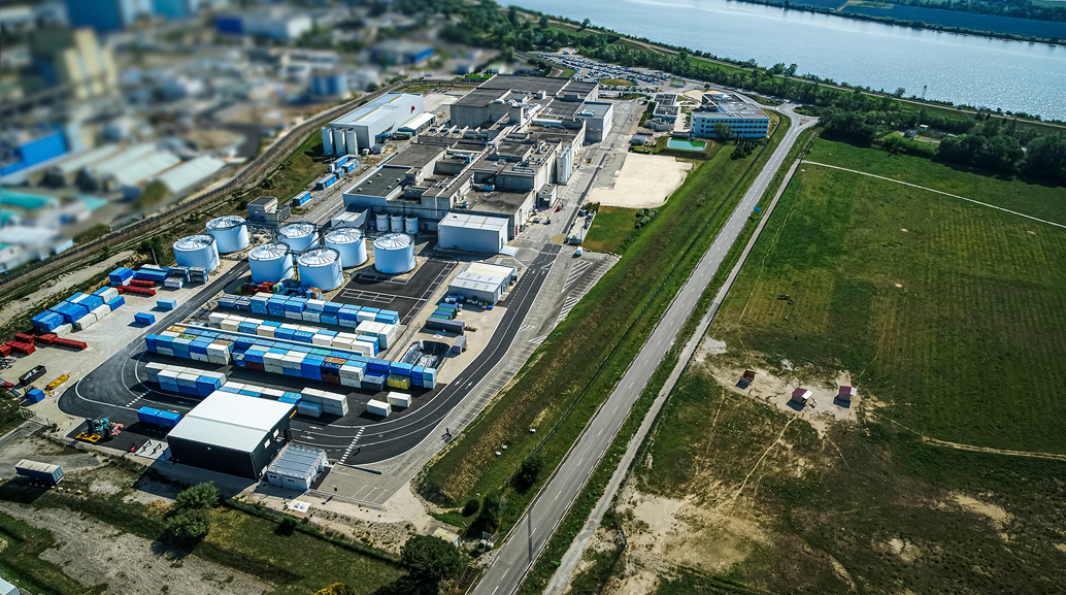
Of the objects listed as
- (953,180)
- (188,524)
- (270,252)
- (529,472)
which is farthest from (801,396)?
(953,180)

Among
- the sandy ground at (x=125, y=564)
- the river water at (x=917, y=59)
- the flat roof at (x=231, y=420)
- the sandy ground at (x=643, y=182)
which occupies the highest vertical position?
the river water at (x=917, y=59)

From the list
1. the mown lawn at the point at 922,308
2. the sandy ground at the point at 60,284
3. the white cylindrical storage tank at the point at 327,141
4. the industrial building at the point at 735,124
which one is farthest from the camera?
the industrial building at the point at 735,124

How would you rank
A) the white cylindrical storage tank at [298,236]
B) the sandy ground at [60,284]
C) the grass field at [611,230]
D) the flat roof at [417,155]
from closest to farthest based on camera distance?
the sandy ground at [60,284] → the white cylindrical storage tank at [298,236] → the grass field at [611,230] → the flat roof at [417,155]

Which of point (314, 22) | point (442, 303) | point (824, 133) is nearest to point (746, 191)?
point (824, 133)

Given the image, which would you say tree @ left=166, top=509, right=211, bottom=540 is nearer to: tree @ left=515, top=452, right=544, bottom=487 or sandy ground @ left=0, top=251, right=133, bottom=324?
tree @ left=515, top=452, right=544, bottom=487

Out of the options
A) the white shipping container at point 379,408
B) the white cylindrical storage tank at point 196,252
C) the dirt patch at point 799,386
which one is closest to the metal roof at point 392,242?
the white cylindrical storage tank at point 196,252

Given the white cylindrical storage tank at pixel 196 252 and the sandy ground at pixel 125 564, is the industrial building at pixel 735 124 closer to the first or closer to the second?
the white cylindrical storage tank at pixel 196 252
